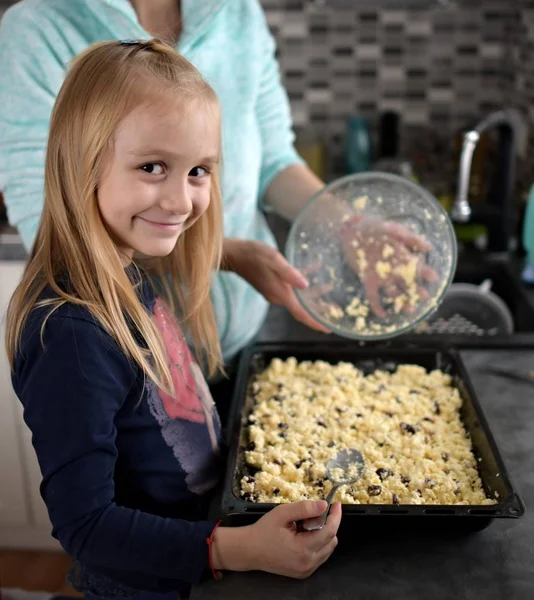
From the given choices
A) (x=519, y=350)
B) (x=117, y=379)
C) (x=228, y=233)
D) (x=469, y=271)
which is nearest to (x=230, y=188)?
(x=228, y=233)

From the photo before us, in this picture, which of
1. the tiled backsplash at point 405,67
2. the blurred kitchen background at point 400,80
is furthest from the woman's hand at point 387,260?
the tiled backsplash at point 405,67

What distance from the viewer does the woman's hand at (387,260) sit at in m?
1.40

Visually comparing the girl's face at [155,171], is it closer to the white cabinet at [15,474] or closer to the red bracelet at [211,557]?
the red bracelet at [211,557]

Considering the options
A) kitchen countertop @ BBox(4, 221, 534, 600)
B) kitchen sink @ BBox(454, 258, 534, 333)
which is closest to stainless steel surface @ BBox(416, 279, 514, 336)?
kitchen sink @ BBox(454, 258, 534, 333)

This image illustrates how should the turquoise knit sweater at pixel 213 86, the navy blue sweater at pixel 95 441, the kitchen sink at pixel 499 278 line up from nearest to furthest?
the navy blue sweater at pixel 95 441 < the turquoise knit sweater at pixel 213 86 < the kitchen sink at pixel 499 278

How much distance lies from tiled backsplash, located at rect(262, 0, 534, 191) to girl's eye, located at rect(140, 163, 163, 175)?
169 centimetres

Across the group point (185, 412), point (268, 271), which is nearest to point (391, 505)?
point (185, 412)

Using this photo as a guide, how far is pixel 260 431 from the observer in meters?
1.24

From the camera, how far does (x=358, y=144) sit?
2541mm

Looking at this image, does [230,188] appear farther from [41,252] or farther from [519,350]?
[519,350]

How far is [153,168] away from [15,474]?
1.65 m

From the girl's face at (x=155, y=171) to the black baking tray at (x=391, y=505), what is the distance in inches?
14.2

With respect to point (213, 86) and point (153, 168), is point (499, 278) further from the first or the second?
point (153, 168)

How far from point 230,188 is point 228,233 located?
10cm
